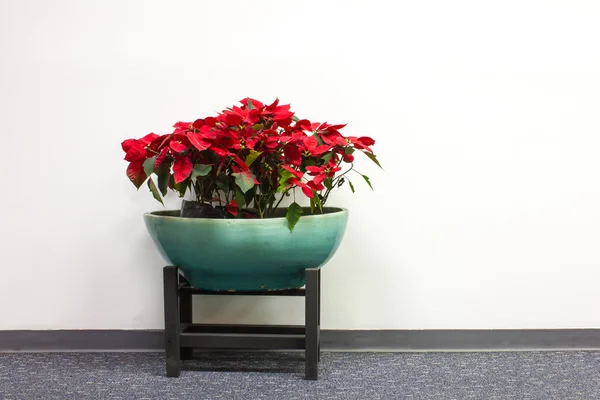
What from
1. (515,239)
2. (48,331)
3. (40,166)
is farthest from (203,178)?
(515,239)

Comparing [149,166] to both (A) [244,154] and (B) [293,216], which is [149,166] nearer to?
(A) [244,154]

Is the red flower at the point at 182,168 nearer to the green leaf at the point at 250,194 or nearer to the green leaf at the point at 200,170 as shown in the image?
the green leaf at the point at 200,170

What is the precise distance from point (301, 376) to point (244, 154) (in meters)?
0.51

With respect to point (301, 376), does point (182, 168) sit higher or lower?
higher

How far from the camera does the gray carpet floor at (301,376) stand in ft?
3.80

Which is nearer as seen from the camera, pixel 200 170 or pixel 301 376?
pixel 200 170

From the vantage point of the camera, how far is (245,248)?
1159mm

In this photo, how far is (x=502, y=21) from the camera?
1.45 meters

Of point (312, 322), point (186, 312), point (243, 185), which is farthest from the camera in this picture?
point (186, 312)

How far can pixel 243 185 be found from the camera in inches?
43.9

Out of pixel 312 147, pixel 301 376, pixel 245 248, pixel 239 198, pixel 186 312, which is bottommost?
pixel 301 376

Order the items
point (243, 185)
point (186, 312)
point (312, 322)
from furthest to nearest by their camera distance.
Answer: point (186, 312) < point (312, 322) < point (243, 185)

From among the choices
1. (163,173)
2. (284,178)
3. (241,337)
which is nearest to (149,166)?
(163,173)

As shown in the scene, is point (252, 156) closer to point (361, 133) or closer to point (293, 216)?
point (293, 216)
